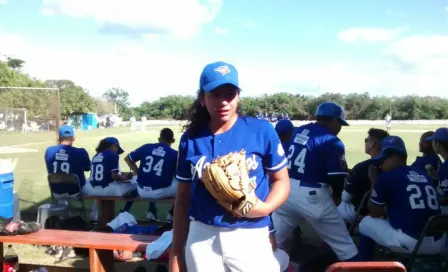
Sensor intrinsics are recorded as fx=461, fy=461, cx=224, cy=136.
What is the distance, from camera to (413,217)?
390 centimetres

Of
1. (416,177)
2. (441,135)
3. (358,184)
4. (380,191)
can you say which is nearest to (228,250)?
(380,191)

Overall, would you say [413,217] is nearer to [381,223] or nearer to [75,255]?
[381,223]

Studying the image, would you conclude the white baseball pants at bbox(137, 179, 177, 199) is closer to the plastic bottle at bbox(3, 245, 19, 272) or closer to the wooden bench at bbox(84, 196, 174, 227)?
the wooden bench at bbox(84, 196, 174, 227)

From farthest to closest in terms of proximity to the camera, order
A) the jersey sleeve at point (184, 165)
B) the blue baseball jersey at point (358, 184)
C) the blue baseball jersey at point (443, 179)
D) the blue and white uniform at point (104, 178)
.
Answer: the blue and white uniform at point (104, 178) < the blue baseball jersey at point (358, 184) < the blue baseball jersey at point (443, 179) < the jersey sleeve at point (184, 165)

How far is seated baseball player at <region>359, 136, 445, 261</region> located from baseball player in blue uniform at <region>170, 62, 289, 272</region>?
1.98 meters

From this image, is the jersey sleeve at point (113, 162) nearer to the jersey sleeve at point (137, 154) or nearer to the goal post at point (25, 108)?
the jersey sleeve at point (137, 154)

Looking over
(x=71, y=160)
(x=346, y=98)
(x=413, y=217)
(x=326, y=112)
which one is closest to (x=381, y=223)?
(x=413, y=217)

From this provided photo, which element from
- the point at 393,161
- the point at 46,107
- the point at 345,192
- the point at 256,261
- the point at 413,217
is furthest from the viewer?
the point at 46,107

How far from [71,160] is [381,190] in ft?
15.2

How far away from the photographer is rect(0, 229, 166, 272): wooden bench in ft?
12.7

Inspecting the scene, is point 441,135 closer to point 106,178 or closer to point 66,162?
point 106,178

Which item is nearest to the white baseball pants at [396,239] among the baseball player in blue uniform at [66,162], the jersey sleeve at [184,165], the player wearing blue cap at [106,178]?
the jersey sleeve at [184,165]

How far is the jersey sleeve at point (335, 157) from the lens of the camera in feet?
13.6

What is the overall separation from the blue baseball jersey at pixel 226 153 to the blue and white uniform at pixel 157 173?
430 cm
